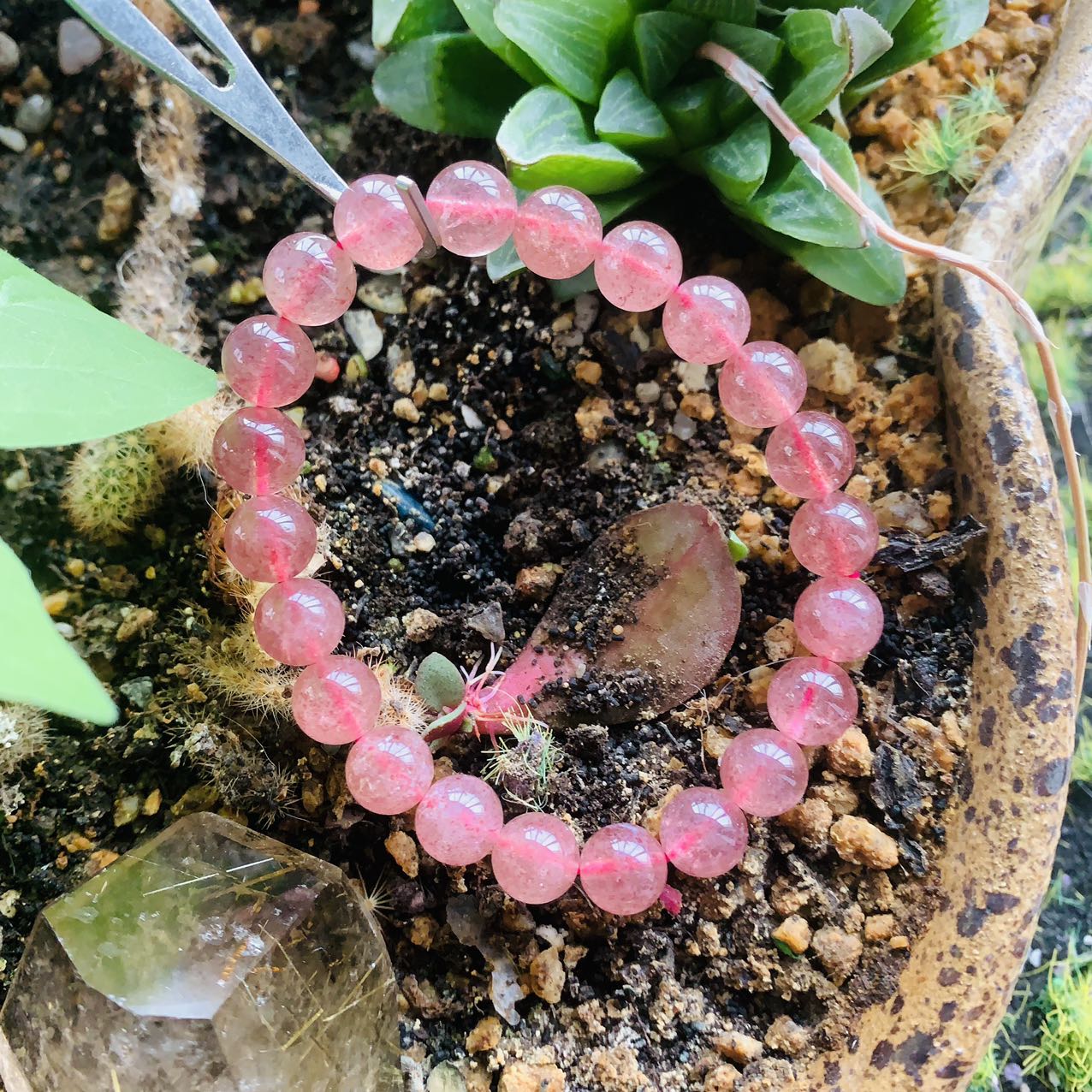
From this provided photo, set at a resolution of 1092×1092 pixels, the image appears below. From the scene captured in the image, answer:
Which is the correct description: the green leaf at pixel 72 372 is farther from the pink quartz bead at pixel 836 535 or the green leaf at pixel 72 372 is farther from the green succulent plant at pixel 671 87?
the pink quartz bead at pixel 836 535

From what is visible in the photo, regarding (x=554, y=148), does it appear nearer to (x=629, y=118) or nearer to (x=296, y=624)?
(x=629, y=118)

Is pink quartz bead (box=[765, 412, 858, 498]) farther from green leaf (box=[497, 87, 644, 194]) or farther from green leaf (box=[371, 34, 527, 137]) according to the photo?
green leaf (box=[371, 34, 527, 137])

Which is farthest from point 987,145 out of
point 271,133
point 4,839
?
point 4,839

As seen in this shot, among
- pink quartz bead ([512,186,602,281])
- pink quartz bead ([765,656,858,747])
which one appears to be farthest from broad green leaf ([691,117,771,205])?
pink quartz bead ([765,656,858,747])

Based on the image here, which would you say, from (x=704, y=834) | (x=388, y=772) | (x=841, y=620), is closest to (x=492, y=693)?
(x=388, y=772)

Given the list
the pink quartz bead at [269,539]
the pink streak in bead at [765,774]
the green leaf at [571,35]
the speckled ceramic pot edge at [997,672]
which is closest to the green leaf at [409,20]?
the green leaf at [571,35]
